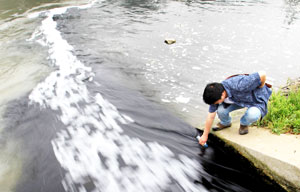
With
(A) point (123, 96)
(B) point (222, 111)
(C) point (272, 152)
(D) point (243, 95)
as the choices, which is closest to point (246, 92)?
(D) point (243, 95)

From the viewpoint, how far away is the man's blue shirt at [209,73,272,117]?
3.40m

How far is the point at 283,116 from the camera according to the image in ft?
13.1

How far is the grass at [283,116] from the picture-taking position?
3748 millimetres

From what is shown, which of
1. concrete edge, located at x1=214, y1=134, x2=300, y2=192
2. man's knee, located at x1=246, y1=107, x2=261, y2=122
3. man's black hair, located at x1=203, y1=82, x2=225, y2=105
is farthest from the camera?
man's knee, located at x1=246, y1=107, x2=261, y2=122

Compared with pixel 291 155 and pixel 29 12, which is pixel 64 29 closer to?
pixel 29 12

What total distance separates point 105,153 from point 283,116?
3417 mm

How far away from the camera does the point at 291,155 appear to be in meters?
3.11

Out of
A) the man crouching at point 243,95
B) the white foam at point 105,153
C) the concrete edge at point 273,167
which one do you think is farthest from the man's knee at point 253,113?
the white foam at point 105,153

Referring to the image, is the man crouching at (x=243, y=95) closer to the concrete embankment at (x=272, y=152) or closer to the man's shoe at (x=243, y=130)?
the man's shoe at (x=243, y=130)

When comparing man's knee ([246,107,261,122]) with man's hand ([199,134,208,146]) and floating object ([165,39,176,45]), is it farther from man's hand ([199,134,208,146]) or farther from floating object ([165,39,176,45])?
floating object ([165,39,176,45])

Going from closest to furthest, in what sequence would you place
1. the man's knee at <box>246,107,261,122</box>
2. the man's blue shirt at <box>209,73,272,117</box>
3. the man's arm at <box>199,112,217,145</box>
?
the man's blue shirt at <box>209,73,272,117</box>, the man's knee at <box>246,107,261,122</box>, the man's arm at <box>199,112,217,145</box>

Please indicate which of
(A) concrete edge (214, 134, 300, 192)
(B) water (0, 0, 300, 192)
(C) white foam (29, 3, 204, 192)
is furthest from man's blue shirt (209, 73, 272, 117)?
(C) white foam (29, 3, 204, 192)

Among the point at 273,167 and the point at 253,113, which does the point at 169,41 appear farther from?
the point at 273,167

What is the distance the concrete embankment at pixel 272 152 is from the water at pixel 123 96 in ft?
0.58
